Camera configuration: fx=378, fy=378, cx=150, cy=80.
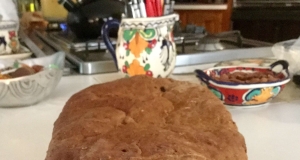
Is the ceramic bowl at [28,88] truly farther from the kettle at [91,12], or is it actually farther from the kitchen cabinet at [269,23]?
the kitchen cabinet at [269,23]

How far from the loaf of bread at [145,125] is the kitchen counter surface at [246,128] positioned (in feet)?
0.32

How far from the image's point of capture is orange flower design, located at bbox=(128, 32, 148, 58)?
0.70 metres

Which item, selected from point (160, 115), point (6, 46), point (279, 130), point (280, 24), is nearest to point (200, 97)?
point (160, 115)

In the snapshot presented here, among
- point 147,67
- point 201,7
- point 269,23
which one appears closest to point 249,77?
point 147,67

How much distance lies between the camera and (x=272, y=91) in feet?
2.04

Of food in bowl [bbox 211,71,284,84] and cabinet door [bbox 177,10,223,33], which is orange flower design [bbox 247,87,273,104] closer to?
food in bowl [bbox 211,71,284,84]

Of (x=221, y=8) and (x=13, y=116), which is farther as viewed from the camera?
(x=221, y=8)

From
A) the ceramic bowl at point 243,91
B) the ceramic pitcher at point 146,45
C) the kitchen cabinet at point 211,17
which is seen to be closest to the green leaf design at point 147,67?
the ceramic pitcher at point 146,45

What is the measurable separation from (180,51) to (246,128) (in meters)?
0.48

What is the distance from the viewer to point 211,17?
257 centimetres

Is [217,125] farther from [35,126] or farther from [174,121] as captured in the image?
[35,126]

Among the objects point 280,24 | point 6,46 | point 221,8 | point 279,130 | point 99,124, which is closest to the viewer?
point 99,124

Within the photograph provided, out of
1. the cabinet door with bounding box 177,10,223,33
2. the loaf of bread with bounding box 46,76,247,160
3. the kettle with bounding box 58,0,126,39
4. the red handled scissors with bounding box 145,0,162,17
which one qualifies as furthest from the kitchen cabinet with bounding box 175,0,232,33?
the loaf of bread with bounding box 46,76,247,160

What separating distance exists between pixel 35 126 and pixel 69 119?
193mm
